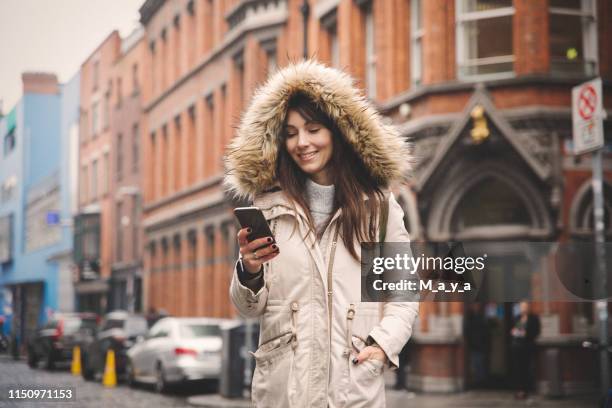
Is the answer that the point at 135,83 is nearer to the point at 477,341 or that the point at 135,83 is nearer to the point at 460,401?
the point at 477,341

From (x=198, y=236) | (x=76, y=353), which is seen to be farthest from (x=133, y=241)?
(x=76, y=353)

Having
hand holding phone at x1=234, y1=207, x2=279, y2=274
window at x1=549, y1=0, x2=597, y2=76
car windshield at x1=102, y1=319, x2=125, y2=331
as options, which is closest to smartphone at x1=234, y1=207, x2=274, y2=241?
hand holding phone at x1=234, y1=207, x2=279, y2=274

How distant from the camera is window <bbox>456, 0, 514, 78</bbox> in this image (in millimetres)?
18156

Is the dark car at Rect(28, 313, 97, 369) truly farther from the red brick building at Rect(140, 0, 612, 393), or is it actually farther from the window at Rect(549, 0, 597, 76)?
the window at Rect(549, 0, 597, 76)

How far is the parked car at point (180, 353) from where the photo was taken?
1888 cm

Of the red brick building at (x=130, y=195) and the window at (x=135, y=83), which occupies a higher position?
the window at (x=135, y=83)

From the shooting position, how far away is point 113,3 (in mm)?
8039

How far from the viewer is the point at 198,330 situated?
64.5 ft

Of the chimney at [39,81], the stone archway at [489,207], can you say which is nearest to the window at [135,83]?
the stone archway at [489,207]

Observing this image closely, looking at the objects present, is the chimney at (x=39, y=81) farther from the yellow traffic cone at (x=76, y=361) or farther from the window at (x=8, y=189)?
the yellow traffic cone at (x=76, y=361)

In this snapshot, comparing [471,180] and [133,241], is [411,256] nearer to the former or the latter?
[471,180]

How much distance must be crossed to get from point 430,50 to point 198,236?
1616 cm

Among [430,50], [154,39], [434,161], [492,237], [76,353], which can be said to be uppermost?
[154,39]

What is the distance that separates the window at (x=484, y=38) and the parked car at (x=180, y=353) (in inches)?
241
